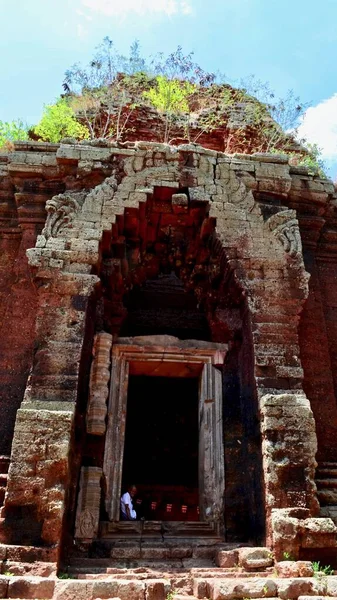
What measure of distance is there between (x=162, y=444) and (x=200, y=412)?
24.1 feet

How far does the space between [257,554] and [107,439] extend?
2388 millimetres

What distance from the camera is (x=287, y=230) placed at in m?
6.42

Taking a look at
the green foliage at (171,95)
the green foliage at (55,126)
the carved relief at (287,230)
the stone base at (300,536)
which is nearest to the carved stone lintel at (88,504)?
the stone base at (300,536)

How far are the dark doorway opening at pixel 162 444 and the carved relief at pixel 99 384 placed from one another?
648cm

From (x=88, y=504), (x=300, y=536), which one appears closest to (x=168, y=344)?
(x=88, y=504)

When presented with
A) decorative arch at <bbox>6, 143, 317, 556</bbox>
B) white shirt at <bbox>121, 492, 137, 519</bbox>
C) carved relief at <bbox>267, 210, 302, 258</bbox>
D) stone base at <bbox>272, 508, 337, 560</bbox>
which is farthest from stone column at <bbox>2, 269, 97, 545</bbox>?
carved relief at <bbox>267, 210, 302, 258</bbox>

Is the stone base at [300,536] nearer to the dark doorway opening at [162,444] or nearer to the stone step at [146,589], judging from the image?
the stone step at [146,589]

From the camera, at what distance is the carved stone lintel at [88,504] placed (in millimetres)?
5363

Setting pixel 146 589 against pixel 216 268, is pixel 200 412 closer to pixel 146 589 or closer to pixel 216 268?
pixel 216 268

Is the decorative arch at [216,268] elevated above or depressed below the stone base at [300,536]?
above

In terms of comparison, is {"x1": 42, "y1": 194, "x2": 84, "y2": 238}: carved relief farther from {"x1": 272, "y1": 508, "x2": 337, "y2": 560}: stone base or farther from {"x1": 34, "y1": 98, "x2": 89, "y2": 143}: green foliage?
{"x1": 272, "y1": 508, "x2": 337, "y2": 560}: stone base

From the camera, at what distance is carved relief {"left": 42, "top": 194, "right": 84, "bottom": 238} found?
609 centimetres

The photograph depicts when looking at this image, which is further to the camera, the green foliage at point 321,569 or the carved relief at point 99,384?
the carved relief at point 99,384

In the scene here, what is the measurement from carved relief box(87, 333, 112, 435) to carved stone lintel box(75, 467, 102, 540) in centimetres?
48
